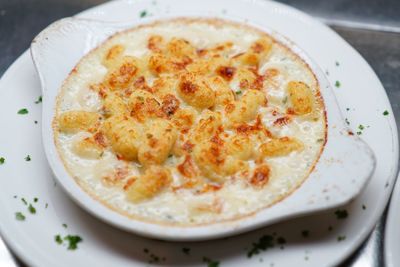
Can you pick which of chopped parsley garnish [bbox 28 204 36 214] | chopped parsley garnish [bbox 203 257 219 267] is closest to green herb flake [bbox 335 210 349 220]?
chopped parsley garnish [bbox 203 257 219 267]

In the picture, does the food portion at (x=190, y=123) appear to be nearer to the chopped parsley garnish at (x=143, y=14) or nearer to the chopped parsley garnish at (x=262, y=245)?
the chopped parsley garnish at (x=262, y=245)

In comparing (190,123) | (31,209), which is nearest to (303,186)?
(190,123)

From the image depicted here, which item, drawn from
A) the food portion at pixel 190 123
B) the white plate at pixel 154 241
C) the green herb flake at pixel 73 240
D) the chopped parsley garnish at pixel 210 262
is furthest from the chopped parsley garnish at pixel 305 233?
the green herb flake at pixel 73 240

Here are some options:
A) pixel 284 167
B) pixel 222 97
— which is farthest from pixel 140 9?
pixel 284 167

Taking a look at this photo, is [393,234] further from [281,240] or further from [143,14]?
[143,14]

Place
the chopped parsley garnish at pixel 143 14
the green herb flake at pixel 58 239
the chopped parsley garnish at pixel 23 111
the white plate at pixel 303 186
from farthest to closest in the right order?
the chopped parsley garnish at pixel 143 14 < the chopped parsley garnish at pixel 23 111 < the green herb flake at pixel 58 239 < the white plate at pixel 303 186

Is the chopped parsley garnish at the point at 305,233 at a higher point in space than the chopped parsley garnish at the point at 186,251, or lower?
higher
